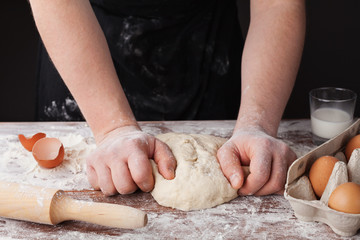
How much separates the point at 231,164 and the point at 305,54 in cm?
257

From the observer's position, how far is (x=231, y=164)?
117 centimetres

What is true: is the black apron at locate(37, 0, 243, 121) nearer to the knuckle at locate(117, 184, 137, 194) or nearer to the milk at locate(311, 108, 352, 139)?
the milk at locate(311, 108, 352, 139)

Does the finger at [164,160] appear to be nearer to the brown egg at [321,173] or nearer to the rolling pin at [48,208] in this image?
the rolling pin at [48,208]

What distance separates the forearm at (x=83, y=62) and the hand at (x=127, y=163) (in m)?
0.10

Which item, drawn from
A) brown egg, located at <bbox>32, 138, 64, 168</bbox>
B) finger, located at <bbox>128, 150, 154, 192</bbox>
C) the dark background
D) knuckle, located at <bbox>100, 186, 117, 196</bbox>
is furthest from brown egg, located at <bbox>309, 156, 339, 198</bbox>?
the dark background

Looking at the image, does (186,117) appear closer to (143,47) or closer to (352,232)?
(143,47)

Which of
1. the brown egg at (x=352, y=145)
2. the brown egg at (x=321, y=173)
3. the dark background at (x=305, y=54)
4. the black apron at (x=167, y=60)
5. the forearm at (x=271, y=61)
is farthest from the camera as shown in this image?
the dark background at (x=305, y=54)

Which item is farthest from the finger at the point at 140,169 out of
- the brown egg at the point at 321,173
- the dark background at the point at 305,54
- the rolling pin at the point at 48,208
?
the dark background at the point at 305,54

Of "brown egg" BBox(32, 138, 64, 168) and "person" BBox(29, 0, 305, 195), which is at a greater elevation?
"person" BBox(29, 0, 305, 195)

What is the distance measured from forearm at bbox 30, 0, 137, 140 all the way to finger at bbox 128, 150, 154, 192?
182 millimetres

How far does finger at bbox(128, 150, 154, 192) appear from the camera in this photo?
3.63ft

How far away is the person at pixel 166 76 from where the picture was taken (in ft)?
3.82

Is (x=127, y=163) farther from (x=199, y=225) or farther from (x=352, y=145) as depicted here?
(x=352, y=145)

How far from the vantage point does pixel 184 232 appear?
3.45 feet
